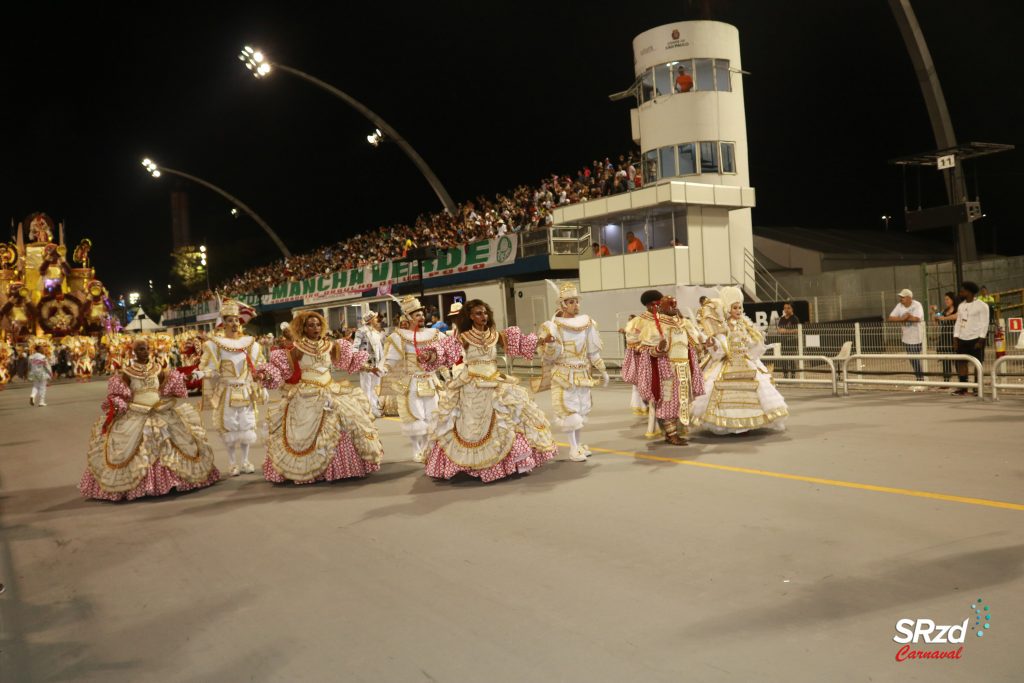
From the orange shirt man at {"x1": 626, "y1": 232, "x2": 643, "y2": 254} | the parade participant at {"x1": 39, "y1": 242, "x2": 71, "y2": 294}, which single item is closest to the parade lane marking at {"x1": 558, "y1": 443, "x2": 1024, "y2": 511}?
the orange shirt man at {"x1": 626, "y1": 232, "x2": 643, "y2": 254}

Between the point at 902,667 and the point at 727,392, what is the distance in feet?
21.7

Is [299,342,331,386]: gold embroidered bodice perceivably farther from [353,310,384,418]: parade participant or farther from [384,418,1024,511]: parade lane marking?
[353,310,384,418]: parade participant

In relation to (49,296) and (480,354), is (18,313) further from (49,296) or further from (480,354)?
(480,354)

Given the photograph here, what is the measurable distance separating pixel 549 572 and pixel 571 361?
4.28 m

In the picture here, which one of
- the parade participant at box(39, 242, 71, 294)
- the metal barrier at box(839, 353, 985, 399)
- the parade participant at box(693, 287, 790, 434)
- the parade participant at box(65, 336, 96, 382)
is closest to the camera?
the parade participant at box(693, 287, 790, 434)

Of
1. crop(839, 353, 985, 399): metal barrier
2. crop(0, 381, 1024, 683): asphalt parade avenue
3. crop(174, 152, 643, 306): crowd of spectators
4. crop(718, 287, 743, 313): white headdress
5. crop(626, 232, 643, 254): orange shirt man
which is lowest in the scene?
crop(0, 381, 1024, 683): asphalt parade avenue

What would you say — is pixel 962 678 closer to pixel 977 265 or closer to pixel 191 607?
pixel 191 607

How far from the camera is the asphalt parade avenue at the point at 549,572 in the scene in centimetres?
386

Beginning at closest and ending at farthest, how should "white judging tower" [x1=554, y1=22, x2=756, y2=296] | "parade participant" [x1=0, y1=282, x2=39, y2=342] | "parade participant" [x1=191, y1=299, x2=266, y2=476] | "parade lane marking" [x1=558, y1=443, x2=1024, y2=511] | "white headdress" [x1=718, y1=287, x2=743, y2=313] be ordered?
"parade lane marking" [x1=558, y1=443, x2=1024, y2=511], "parade participant" [x1=191, y1=299, x2=266, y2=476], "white headdress" [x1=718, y1=287, x2=743, y2=313], "white judging tower" [x1=554, y1=22, x2=756, y2=296], "parade participant" [x1=0, y1=282, x2=39, y2=342]

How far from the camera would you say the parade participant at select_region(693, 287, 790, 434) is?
9.91 m

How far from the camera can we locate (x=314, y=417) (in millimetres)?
8445

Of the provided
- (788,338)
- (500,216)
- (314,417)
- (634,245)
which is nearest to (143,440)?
(314,417)

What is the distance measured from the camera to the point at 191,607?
16.0 ft

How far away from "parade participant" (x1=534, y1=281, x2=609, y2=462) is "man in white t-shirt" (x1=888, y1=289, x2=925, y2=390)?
731 centimetres
